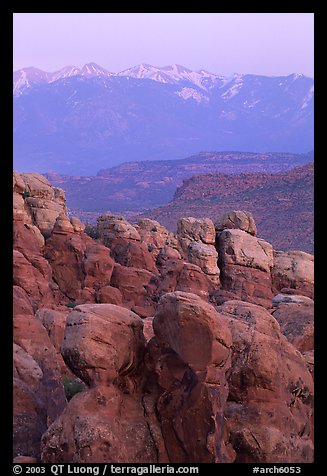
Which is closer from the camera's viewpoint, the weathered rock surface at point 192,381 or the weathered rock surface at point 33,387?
the weathered rock surface at point 192,381

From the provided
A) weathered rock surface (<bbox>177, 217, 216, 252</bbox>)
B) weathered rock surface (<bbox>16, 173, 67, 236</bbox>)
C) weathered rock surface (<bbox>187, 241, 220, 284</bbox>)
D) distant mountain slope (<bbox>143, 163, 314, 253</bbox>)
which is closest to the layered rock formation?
weathered rock surface (<bbox>16, 173, 67, 236</bbox>)

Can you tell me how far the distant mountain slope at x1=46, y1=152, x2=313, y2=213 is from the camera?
123062 millimetres

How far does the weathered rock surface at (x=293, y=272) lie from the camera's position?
35.8m

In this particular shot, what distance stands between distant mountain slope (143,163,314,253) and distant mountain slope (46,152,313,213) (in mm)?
27868

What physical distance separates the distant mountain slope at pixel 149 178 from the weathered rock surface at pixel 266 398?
9945 centimetres

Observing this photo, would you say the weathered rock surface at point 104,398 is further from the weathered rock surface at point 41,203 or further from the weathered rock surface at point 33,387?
the weathered rock surface at point 41,203

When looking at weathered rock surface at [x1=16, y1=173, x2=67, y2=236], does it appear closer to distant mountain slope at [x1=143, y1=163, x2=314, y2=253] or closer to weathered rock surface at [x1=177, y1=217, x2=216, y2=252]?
weathered rock surface at [x1=177, y1=217, x2=216, y2=252]

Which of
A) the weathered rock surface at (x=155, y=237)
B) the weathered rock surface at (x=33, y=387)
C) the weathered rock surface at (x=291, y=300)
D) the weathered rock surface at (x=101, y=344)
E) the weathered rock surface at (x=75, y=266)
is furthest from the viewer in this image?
the weathered rock surface at (x=155, y=237)

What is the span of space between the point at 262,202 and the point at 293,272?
40.1 m

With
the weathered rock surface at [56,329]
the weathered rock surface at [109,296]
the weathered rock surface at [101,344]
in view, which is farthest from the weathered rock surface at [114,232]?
the weathered rock surface at [101,344]

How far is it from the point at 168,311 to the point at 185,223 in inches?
1134

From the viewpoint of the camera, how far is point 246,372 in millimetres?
11695
